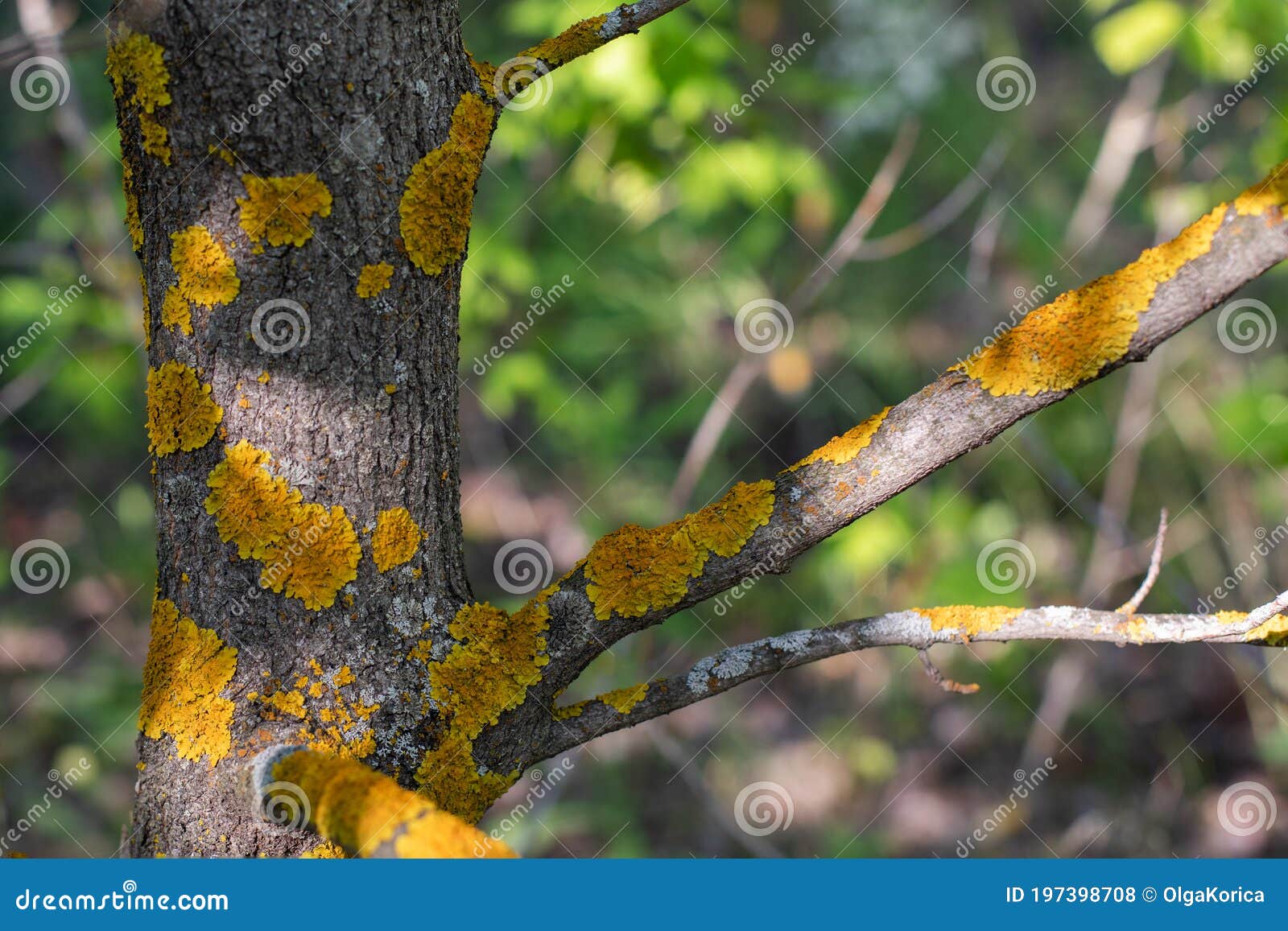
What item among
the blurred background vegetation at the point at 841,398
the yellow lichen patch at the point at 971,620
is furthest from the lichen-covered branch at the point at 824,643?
the blurred background vegetation at the point at 841,398

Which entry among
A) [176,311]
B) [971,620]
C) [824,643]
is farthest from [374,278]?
[971,620]

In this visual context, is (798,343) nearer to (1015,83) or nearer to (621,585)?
(1015,83)

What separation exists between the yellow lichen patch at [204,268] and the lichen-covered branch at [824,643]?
0.59 metres

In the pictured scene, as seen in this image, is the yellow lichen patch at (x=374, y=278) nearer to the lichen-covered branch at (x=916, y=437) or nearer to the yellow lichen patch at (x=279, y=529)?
the yellow lichen patch at (x=279, y=529)

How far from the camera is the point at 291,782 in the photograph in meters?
0.88

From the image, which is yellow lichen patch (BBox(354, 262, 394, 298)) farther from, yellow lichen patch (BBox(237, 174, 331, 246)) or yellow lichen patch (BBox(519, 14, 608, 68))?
yellow lichen patch (BBox(519, 14, 608, 68))

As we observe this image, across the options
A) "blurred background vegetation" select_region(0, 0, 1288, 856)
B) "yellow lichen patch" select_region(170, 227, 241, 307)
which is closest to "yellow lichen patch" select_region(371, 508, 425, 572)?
"yellow lichen patch" select_region(170, 227, 241, 307)

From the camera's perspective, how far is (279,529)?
0.95 meters

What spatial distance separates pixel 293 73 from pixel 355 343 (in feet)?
0.87

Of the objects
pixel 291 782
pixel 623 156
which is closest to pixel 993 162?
pixel 623 156

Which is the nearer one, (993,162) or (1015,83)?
(993,162)

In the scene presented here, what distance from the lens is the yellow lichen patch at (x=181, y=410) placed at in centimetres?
96

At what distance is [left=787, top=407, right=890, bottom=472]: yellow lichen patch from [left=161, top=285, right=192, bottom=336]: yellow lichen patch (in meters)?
0.67

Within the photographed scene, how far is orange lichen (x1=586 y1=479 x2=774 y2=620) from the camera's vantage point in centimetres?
104
